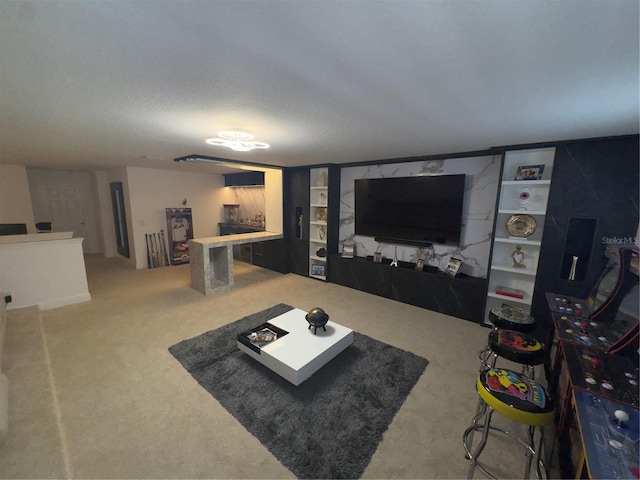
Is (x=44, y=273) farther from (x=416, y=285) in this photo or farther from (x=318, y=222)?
(x=416, y=285)

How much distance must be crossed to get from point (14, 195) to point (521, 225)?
8919 mm

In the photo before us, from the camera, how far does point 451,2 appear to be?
0.79 m

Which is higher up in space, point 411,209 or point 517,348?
point 411,209

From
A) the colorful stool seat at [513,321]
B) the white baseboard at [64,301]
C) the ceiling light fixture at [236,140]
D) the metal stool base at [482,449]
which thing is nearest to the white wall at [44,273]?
the white baseboard at [64,301]

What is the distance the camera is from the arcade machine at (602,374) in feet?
3.09

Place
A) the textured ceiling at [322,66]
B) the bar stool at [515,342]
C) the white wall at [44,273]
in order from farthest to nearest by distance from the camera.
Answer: the white wall at [44,273] < the bar stool at [515,342] < the textured ceiling at [322,66]

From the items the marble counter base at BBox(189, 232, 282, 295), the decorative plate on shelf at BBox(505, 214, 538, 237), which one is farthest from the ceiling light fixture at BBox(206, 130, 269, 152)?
the decorative plate on shelf at BBox(505, 214, 538, 237)

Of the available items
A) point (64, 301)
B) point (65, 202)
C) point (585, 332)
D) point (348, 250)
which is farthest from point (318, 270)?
point (65, 202)

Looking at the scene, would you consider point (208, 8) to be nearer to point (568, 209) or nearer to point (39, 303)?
point (568, 209)

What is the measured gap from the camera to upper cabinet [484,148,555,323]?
2818mm

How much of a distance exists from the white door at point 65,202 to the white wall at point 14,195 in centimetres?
101

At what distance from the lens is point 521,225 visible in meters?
2.97

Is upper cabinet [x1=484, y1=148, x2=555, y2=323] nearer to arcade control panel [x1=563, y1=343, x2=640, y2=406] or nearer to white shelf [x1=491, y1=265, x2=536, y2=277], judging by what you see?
Result: white shelf [x1=491, y1=265, x2=536, y2=277]
